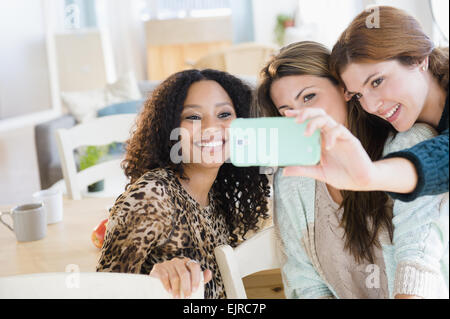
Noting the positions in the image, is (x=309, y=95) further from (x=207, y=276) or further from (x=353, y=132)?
(x=207, y=276)

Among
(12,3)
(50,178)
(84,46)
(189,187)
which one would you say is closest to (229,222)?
(189,187)

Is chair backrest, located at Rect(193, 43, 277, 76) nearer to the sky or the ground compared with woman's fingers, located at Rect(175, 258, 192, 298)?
nearer to the sky

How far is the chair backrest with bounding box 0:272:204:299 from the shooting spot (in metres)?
0.29

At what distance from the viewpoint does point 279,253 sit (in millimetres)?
433

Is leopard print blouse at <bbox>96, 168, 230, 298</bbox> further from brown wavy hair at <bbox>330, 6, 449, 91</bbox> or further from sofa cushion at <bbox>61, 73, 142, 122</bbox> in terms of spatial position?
sofa cushion at <bbox>61, 73, 142, 122</bbox>

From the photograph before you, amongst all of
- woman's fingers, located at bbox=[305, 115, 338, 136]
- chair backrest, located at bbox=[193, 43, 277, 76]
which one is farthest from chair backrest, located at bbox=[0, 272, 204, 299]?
chair backrest, located at bbox=[193, 43, 277, 76]

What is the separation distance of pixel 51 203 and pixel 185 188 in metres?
0.20

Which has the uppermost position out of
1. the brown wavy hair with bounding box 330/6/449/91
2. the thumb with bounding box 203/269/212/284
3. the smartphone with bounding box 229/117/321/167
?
the brown wavy hair with bounding box 330/6/449/91

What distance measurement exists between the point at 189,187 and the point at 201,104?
0.10 m

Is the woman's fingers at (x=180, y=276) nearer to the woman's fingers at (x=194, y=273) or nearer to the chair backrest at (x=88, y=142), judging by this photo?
the woman's fingers at (x=194, y=273)

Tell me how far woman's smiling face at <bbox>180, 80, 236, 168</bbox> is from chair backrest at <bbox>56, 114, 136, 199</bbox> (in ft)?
1.02

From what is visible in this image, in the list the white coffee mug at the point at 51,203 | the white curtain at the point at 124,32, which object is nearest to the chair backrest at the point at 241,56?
the white curtain at the point at 124,32

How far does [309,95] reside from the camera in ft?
1.26

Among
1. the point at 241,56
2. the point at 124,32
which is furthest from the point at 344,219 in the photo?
the point at 124,32
